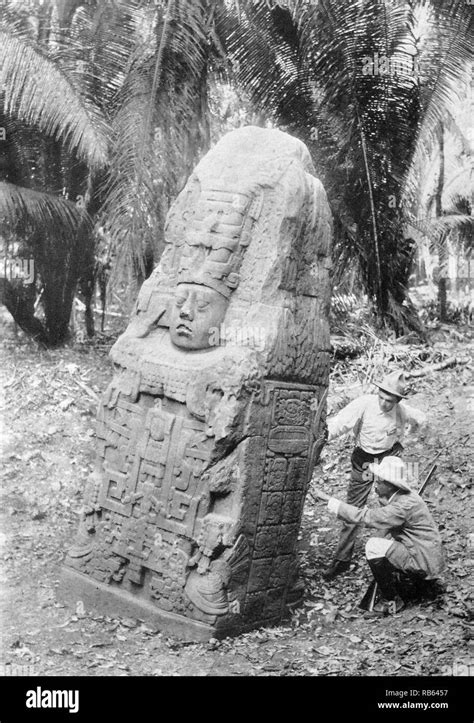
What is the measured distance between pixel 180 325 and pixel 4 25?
456cm

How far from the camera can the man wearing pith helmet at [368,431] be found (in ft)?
22.9

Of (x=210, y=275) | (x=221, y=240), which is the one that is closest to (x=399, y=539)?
(x=210, y=275)

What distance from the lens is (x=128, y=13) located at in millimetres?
10125

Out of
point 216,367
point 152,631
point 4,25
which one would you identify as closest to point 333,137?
point 4,25

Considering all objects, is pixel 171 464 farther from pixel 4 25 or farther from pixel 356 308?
pixel 356 308

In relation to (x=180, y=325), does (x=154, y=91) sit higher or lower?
higher

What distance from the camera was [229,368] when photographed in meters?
5.91

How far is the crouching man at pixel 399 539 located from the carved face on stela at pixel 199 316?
59.5 inches

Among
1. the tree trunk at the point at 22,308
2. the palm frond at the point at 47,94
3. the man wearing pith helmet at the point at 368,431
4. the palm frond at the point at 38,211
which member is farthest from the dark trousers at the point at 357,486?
the tree trunk at the point at 22,308

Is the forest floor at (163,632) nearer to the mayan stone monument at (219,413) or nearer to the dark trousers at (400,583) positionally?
the dark trousers at (400,583)

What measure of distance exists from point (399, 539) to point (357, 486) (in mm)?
1017

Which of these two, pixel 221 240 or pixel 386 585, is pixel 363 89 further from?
pixel 386 585

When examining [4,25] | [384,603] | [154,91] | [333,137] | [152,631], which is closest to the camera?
[152,631]
